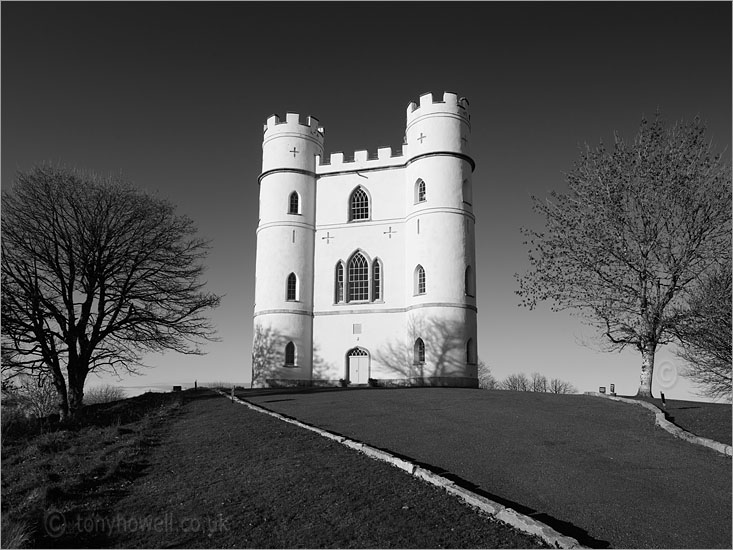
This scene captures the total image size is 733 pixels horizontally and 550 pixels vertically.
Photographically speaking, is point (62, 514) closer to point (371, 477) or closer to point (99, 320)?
point (371, 477)

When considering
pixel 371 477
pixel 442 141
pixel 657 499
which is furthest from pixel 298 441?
Answer: pixel 442 141

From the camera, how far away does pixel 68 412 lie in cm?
2633

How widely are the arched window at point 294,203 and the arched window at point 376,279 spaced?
20.6 ft

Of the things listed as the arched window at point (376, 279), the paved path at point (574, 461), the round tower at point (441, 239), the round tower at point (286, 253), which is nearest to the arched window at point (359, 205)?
the round tower at point (286, 253)

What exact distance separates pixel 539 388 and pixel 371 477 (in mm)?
88278

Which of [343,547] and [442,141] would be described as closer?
[343,547]

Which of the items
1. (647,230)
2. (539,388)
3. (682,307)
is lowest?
(539,388)

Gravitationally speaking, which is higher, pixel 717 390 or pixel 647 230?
pixel 647 230

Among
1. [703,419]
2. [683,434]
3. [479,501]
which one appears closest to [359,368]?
[703,419]

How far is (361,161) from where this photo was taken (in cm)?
4025

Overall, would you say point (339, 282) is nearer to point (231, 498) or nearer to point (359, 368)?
point (359, 368)

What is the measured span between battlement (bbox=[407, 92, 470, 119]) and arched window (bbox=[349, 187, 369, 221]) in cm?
608

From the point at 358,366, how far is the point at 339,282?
549 cm

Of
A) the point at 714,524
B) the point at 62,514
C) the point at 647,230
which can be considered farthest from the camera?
the point at 647,230
